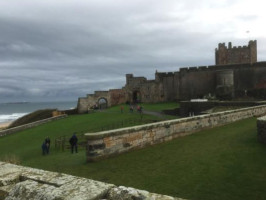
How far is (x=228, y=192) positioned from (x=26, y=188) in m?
3.88

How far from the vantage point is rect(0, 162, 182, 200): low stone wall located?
2.87 metres

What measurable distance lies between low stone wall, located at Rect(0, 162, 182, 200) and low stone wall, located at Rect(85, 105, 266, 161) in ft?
14.0

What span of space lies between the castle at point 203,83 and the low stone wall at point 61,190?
33.9 meters

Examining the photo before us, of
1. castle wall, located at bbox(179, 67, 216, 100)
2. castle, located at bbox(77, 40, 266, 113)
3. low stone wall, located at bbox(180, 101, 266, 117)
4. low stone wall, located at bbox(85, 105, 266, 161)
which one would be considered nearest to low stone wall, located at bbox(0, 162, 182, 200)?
Answer: low stone wall, located at bbox(85, 105, 266, 161)

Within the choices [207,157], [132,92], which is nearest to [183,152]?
[207,157]

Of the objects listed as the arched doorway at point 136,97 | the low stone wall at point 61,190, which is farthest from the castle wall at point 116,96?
the low stone wall at point 61,190

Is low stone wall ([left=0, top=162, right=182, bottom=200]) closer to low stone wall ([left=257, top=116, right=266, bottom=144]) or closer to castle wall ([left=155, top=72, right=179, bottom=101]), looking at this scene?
low stone wall ([left=257, top=116, right=266, bottom=144])

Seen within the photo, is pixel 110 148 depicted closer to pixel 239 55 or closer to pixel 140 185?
pixel 140 185

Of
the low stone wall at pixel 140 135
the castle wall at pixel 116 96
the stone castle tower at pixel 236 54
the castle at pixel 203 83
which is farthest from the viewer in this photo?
the castle wall at pixel 116 96

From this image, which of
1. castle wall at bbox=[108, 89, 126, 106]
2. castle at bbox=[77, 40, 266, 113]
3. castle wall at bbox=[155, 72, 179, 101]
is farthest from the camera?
castle wall at bbox=[108, 89, 126, 106]

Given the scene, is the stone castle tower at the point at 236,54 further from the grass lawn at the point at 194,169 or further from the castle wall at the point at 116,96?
the grass lawn at the point at 194,169

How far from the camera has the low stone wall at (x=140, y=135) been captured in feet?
26.0

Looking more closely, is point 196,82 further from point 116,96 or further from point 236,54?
point 116,96

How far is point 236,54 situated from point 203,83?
1272 cm
